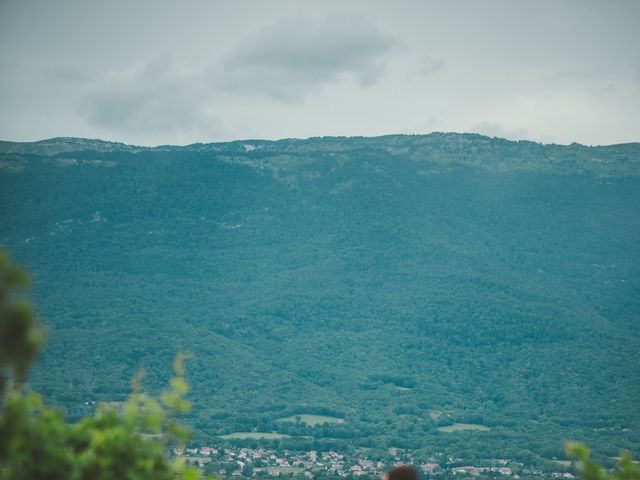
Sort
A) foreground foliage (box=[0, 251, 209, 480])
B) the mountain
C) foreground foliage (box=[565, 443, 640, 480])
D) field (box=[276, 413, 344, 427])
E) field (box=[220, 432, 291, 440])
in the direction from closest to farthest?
foreground foliage (box=[0, 251, 209, 480])
foreground foliage (box=[565, 443, 640, 480])
field (box=[220, 432, 291, 440])
field (box=[276, 413, 344, 427])
the mountain

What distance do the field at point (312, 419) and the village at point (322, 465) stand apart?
898cm

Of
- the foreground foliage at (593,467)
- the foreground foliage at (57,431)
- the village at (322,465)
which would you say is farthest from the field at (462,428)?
the foreground foliage at (57,431)

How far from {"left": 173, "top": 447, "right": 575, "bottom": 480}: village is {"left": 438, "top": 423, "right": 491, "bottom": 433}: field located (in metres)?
11.1

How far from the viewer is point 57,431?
36.1ft

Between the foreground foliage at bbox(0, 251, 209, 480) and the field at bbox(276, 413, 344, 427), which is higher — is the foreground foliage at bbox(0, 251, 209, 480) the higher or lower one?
the higher one

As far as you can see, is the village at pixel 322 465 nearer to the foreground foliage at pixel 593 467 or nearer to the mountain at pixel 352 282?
the mountain at pixel 352 282

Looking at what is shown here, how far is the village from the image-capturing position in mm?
80688

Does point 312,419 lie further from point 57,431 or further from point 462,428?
point 57,431

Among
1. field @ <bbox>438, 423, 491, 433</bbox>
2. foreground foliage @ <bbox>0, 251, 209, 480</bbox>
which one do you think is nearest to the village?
field @ <bbox>438, 423, 491, 433</bbox>

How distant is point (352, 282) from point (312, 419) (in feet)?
104

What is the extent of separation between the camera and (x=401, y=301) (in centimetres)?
13388

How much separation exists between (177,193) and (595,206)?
2441 inches

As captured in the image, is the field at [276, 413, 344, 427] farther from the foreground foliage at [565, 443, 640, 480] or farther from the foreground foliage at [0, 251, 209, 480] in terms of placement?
the foreground foliage at [0, 251, 209, 480]

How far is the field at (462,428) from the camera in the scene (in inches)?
4213
